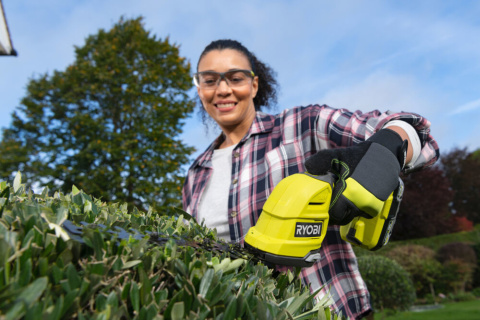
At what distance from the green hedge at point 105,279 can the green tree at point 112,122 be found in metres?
14.9

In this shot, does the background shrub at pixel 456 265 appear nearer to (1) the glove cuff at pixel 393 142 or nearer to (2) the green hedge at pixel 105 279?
(1) the glove cuff at pixel 393 142

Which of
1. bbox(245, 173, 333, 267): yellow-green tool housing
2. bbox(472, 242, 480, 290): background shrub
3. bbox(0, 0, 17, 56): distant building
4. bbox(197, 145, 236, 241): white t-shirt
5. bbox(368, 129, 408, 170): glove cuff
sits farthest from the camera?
bbox(472, 242, 480, 290): background shrub

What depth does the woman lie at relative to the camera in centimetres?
202

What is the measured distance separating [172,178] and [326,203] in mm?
15583

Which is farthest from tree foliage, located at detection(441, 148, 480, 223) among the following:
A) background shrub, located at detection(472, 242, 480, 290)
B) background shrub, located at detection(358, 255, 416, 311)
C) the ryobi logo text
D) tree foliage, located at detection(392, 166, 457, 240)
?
the ryobi logo text

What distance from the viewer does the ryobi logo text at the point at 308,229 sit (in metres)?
1.59

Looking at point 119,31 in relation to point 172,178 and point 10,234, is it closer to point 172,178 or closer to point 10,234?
point 172,178

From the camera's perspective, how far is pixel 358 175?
5.56 feet

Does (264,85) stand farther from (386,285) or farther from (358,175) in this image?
(386,285)

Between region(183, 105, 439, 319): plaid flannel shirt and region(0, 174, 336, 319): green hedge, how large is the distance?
47.5 inches

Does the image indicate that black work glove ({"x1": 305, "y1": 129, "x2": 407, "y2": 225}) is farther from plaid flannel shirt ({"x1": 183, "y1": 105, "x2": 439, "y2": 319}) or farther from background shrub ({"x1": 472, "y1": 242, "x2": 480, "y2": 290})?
background shrub ({"x1": 472, "y1": 242, "x2": 480, "y2": 290})

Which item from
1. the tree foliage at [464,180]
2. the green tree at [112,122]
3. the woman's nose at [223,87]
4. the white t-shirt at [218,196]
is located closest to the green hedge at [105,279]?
the white t-shirt at [218,196]

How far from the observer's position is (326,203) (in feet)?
5.41

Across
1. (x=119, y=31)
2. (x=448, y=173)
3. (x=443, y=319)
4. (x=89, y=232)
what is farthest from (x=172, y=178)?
(x=448, y=173)
